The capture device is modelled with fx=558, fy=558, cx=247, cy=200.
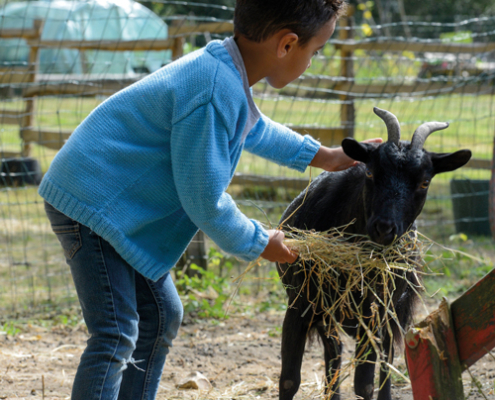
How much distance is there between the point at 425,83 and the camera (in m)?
6.65

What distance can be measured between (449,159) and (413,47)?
395 cm

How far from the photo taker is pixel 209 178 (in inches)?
85.1

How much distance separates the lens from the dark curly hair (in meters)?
2.23

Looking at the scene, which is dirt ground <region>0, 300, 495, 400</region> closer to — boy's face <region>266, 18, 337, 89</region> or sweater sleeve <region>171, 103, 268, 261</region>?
sweater sleeve <region>171, 103, 268, 261</region>

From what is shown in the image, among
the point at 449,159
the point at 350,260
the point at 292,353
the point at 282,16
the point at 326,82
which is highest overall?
the point at 326,82

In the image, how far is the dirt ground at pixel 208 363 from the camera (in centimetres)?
360

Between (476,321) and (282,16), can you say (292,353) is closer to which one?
(476,321)

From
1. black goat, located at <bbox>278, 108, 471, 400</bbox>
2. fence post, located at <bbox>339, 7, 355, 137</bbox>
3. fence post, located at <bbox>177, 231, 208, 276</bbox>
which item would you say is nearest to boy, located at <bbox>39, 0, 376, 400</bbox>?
black goat, located at <bbox>278, 108, 471, 400</bbox>

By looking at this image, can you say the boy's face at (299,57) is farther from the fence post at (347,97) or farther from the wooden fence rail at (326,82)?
the fence post at (347,97)

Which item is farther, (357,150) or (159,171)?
(357,150)

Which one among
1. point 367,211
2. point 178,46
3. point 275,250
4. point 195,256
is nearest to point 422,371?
point 275,250

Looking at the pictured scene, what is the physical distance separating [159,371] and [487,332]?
157cm

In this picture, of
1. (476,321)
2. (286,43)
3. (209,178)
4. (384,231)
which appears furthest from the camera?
(384,231)

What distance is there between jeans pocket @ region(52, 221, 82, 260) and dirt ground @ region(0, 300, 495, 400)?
1226 mm
